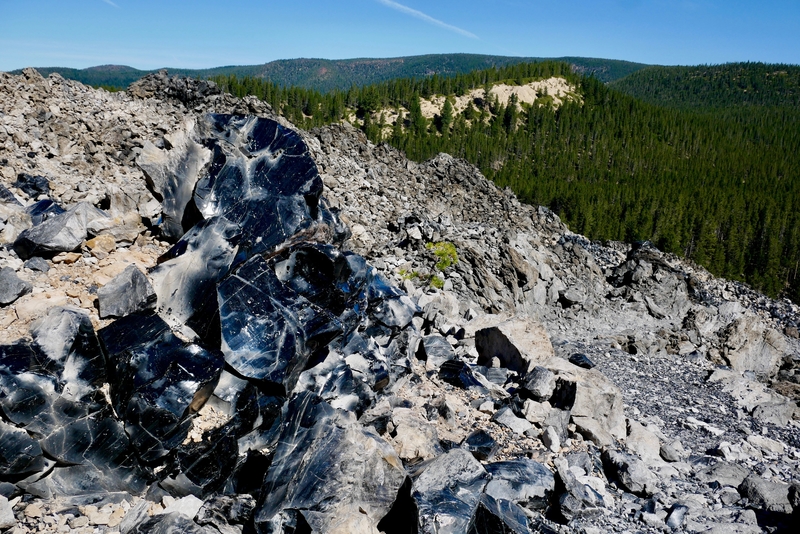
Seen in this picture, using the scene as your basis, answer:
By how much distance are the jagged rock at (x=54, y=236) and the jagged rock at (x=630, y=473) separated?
12.0 m

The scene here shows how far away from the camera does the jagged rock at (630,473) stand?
398 inches

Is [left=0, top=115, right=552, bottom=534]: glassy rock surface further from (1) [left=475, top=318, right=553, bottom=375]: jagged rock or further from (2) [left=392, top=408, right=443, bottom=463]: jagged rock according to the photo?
(1) [left=475, top=318, right=553, bottom=375]: jagged rock

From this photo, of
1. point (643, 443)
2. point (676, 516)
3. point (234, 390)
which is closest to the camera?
point (234, 390)

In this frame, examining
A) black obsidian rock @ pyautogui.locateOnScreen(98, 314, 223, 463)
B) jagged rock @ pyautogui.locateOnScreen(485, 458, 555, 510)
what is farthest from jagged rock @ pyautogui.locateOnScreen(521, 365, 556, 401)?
black obsidian rock @ pyautogui.locateOnScreen(98, 314, 223, 463)

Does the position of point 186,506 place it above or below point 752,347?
above

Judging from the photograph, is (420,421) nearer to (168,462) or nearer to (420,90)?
(168,462)

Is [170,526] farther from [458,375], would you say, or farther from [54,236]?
[458,375]

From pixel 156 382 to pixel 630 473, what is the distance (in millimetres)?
9155

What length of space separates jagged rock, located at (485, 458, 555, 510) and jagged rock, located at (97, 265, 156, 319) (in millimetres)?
6907

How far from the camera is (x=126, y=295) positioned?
8945 mm

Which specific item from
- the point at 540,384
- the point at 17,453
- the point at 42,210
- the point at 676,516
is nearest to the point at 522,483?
the point at 676,516

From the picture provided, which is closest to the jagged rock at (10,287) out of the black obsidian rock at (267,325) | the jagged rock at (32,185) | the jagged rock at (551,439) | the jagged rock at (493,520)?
the black obsidian rock at (267,325)

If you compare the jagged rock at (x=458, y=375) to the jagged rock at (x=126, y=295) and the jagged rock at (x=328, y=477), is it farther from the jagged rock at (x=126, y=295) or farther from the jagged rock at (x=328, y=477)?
the jagged rock at (x=126, y=295)

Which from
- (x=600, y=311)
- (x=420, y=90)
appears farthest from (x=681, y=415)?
(x=420, y=90)
